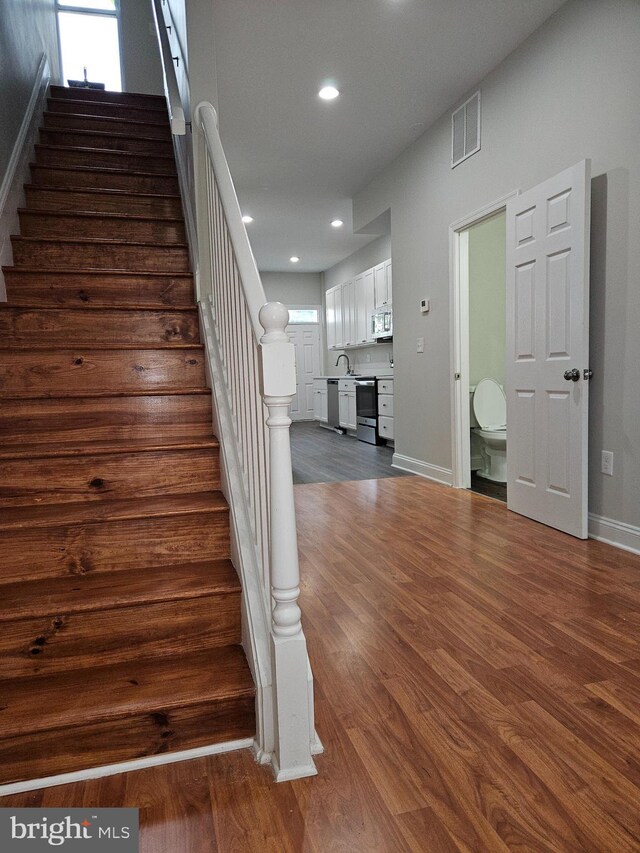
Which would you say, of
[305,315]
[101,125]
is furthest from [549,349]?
[305,315]

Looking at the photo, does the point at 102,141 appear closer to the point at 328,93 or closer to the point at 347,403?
the point at 328,93

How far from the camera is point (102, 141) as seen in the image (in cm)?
372

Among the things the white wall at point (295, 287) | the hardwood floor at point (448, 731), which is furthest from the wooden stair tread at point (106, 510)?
the white wall at point (295, 287)

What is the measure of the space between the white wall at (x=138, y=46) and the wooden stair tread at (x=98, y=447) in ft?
18.7

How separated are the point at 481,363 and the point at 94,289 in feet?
11.6

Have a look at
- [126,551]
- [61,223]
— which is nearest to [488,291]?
[61,223]

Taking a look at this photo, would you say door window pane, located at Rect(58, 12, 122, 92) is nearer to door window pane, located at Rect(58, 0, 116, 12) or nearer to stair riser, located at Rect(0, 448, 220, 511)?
door window pane, located at Rect(58, 0, 116, 12)

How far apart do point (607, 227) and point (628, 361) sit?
71 centimetres

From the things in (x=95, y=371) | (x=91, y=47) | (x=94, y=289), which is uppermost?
(x=91, y=47)

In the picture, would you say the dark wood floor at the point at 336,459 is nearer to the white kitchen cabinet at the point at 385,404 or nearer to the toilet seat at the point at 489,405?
the white kitchen cabinet at the point at 385,404

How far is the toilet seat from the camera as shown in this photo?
15.8 ft

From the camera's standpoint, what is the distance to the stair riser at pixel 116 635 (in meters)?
1.44

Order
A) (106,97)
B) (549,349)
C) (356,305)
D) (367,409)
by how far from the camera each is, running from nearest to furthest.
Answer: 1. (549,349)
2. (106,97)
3. (367,409)
4. (356,305)

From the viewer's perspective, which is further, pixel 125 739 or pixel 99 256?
pixel 99 256
